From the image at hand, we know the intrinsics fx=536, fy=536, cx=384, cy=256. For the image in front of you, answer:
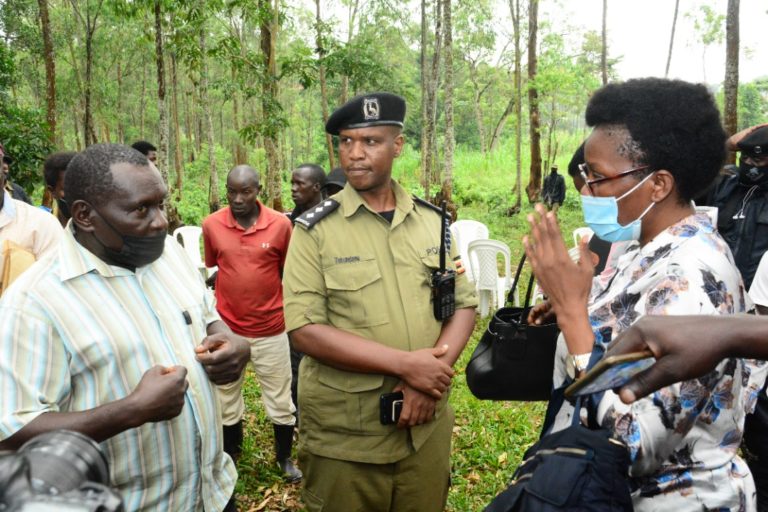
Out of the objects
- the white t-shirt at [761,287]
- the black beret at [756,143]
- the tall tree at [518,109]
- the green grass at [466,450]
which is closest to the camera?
the white t-shirt at [761,287]

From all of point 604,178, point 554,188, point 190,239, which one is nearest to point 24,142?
point 190,239

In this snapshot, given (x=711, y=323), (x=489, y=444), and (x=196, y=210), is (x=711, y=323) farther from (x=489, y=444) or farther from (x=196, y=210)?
(x=196, y=210)

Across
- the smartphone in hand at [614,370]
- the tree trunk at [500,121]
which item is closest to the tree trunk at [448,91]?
the smartphone in hand at [614,370]

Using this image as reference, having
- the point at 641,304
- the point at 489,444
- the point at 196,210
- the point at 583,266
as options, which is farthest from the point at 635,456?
the point at 196,210

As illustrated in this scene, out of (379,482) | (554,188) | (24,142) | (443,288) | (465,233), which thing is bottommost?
(379,482)

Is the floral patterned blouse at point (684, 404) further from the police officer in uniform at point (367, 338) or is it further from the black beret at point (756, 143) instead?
the black beret at point (756, 143)

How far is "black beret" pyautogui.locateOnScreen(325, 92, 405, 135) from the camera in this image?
2.52 meters

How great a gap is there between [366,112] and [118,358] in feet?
4.91

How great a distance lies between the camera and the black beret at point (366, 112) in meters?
2.52

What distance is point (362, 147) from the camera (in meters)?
2.50

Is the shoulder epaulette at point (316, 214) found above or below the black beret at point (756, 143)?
below

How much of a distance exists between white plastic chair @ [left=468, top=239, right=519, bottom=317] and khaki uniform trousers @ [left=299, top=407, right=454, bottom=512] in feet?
15.5

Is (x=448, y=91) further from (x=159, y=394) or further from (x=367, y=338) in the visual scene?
(x=159, y=394)

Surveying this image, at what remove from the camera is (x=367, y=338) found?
233cm
